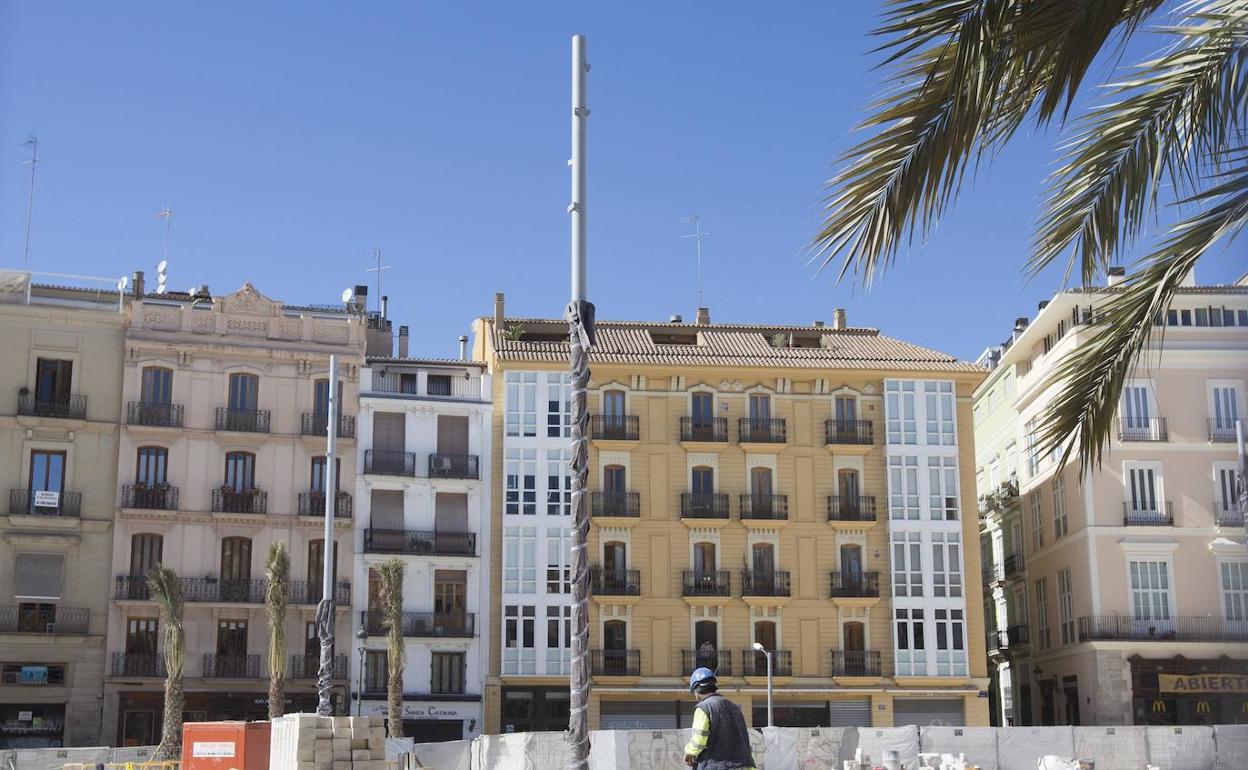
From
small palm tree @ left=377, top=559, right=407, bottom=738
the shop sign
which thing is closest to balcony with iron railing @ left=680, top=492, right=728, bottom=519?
small palm tree @ left=377, top=559, right=407, bottom=738

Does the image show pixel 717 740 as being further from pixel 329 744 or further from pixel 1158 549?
pixel 1158 549

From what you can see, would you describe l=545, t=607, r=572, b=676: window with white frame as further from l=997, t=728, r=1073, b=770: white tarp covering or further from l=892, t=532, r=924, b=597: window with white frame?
l=997, t=728, r=1073, b=770: white tarp covering

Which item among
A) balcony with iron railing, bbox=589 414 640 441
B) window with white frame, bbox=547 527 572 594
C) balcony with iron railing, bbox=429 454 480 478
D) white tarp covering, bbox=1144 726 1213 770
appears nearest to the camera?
white tarp covering, bbox=1144 726 1213 770

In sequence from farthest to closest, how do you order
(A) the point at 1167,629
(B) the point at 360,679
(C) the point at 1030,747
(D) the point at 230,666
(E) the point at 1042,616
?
1. (E) the point at 1042,616
2. (B) the point at 360,679
3. (A) the point at 1167,629
4. (D) the point at 230,666
5. (C) the point at 1030,747

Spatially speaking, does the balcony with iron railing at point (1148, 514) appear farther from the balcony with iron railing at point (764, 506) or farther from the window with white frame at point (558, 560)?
the window with white frame at point (558, 560)

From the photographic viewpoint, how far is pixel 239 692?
52.7 metres

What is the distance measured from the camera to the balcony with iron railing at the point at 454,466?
56.8 metres

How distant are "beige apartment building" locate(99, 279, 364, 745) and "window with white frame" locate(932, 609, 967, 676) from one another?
73.0 ft

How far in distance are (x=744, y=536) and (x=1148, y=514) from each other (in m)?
14.9

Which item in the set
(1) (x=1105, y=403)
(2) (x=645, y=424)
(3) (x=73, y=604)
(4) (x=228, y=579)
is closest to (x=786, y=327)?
(2) (x=645, y=424)

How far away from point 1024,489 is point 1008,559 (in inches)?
141

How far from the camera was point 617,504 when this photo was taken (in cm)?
5725

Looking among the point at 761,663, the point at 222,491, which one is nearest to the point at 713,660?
the point at 761,663

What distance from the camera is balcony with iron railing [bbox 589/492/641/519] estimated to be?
187 ft
